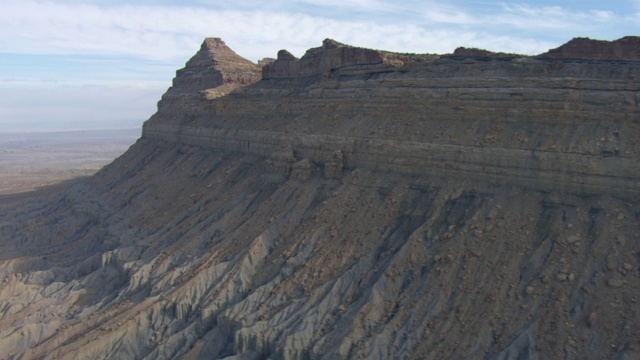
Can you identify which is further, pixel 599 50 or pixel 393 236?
pixel 393 236

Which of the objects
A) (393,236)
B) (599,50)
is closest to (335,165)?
(393,236)

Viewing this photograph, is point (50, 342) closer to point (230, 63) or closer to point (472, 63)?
point (472, 63)

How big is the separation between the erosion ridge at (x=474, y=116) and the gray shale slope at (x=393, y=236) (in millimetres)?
91

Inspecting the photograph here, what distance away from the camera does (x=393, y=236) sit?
985 inches

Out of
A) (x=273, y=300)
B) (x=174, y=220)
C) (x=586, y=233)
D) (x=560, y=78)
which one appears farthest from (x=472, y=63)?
(x=174, y=220)

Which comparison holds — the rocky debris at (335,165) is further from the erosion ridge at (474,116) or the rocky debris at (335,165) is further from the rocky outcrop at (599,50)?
the rocky outcrop at (599,50)

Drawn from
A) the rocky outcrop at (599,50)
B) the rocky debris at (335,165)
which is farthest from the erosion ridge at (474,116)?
the rocky debris at (335,165)

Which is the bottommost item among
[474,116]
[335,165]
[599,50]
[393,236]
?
[393,236]

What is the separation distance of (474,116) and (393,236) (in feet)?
23.6

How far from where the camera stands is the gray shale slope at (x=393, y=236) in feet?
63.8

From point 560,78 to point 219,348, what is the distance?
19406 mm

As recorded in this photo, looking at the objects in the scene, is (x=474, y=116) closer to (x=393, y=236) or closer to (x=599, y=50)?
(x=599, y=50)

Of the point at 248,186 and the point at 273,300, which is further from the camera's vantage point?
the point at 248,186

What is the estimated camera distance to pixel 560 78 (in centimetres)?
2370
